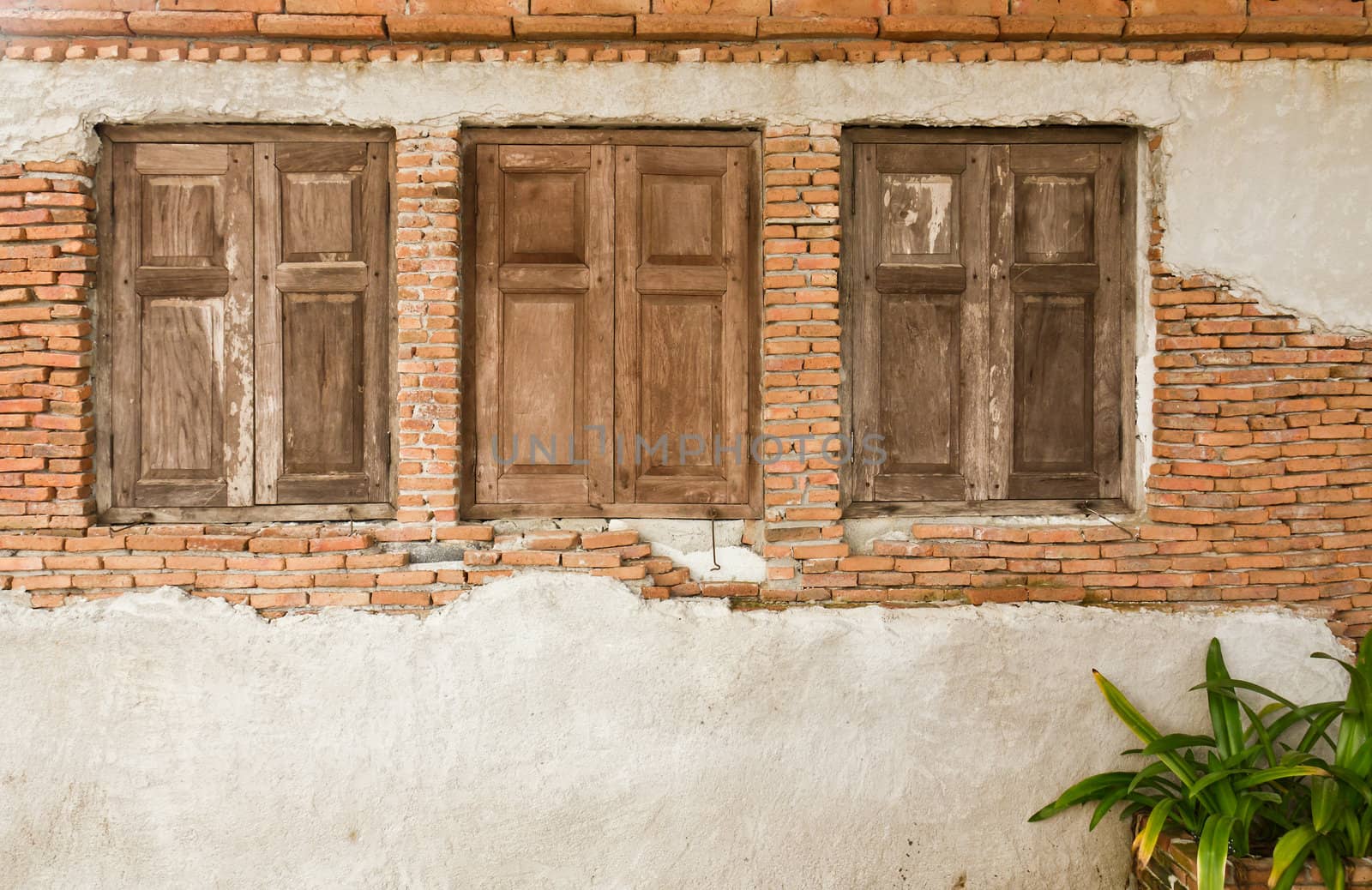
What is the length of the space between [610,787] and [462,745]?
26.9 inches

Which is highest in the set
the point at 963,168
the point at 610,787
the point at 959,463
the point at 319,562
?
the point at 963,168

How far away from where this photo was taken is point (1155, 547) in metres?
3.63

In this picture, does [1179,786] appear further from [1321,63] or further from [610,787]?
[1321,63]

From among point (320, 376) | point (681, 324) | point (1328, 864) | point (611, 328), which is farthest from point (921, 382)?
point (320, 376)

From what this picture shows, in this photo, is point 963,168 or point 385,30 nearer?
point 385,30

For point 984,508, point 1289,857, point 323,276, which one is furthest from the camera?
point 984,508

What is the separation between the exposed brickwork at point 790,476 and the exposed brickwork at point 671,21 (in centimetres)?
47

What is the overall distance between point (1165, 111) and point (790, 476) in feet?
7.86

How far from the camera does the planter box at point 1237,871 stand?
9.85ft

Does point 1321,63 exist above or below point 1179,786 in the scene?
above

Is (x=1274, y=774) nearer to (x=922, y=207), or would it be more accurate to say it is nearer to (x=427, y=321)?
(x=922, y=207)

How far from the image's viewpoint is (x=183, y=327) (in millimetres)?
3682

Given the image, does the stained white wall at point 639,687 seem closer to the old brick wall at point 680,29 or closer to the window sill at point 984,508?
the old brick wall at point 680,29

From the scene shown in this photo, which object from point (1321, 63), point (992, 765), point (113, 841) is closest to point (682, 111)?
point (1321, 63)
